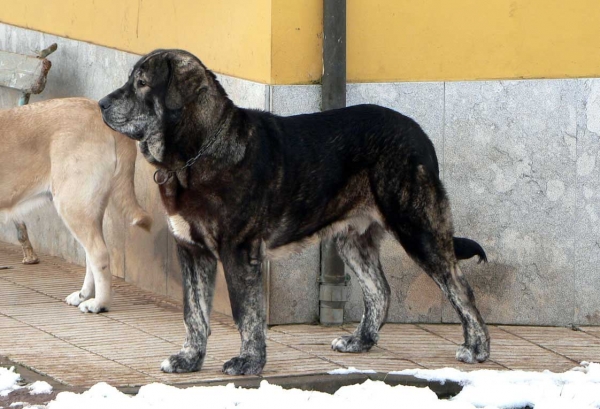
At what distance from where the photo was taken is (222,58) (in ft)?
27.7

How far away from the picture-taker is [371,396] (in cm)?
630

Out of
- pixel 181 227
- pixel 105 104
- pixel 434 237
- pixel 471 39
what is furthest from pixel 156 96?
pixel 471 39

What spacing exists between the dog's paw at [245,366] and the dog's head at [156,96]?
1257mm

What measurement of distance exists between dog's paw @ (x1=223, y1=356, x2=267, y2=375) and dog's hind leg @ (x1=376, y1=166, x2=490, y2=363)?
111 cm

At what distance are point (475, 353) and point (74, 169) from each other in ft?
9.90

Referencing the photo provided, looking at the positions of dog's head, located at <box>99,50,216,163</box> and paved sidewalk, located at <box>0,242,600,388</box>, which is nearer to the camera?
dog's head, located at <box>99,50,216,163</box>

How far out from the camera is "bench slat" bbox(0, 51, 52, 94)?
10.1 meters

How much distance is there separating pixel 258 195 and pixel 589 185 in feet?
8.30

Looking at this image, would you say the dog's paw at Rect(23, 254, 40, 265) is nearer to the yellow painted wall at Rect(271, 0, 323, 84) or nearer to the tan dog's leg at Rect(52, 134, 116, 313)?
the tan dog's leg at Rect(52, 134, 116, 313)

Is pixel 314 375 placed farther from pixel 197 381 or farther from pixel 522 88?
pixel 522 88

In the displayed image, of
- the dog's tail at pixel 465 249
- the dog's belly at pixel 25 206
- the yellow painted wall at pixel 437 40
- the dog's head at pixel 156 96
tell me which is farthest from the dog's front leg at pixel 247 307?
the dog's belly at pixel 25 206

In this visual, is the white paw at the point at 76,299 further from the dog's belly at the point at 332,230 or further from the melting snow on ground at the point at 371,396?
the dog's belly at the point at 332,230

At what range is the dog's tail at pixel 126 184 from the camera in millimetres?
8602

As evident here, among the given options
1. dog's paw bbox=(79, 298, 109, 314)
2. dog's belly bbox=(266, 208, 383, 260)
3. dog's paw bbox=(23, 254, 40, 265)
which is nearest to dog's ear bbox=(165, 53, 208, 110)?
dog's belly bbox=(266, 208, 383, 260)
